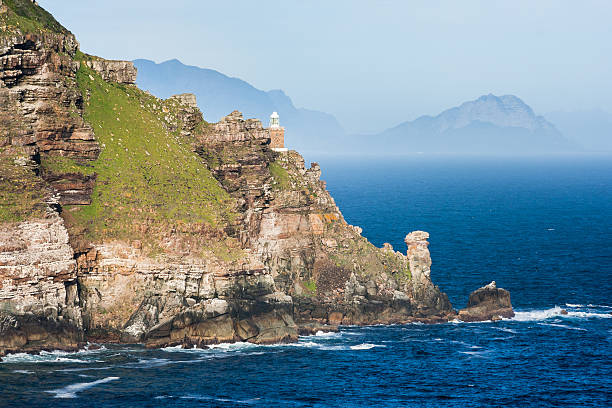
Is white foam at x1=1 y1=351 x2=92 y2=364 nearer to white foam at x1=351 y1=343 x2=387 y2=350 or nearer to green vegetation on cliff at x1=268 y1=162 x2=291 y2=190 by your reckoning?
white foam at x1=351 y1=343 x2=387 y2=350

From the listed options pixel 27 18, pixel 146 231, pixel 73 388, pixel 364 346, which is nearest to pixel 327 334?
pixel 364 346

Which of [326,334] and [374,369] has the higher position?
[326,334]

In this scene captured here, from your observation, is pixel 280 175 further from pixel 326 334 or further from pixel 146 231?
pixel 146 231

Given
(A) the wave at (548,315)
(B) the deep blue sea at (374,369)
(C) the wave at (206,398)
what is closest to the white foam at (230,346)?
(B) the deep blue sea at (374,369)

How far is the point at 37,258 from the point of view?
8988 cm

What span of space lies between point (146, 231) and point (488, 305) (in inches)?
1904

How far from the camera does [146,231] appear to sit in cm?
→ 10031

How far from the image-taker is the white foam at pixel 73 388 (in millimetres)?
78375

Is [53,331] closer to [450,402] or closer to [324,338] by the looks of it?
[324,338]

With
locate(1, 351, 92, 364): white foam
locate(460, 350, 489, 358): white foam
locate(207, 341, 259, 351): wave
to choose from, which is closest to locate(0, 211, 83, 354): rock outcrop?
locate(1, 351, 92, 364): white foam

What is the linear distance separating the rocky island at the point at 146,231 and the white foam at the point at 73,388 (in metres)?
9.58

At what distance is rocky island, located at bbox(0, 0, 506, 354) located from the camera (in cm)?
9212

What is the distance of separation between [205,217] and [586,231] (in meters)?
115

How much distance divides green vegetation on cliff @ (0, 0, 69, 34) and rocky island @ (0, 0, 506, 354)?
0.85 ft
